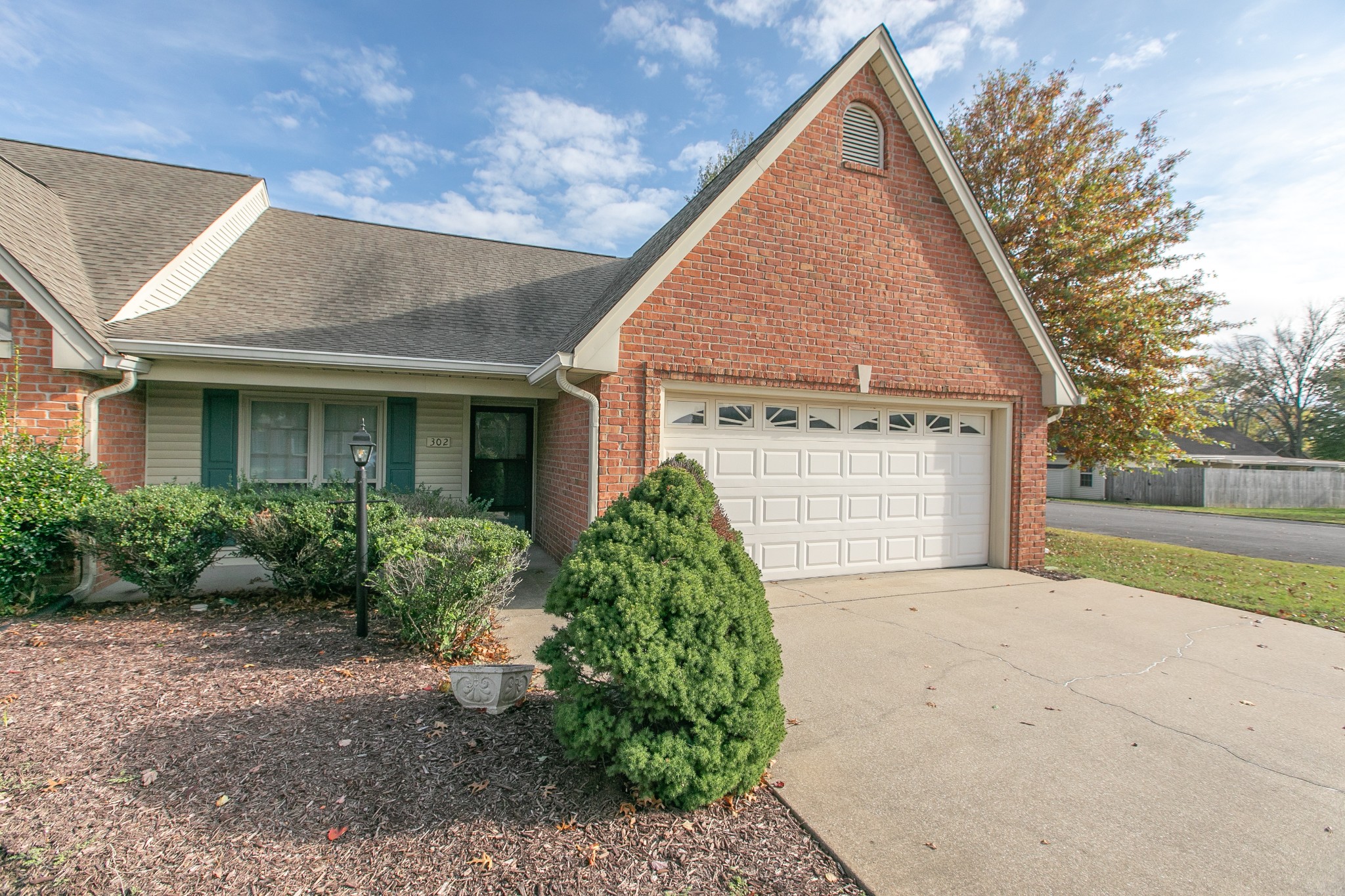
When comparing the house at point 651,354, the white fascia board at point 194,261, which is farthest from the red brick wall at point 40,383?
the white fascia board at point 194,261

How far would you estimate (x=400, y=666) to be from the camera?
4.39 metres

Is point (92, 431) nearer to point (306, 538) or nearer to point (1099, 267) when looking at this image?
point (306, 538)

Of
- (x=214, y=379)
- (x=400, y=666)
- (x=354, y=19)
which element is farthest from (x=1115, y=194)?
(x=214, y=379)

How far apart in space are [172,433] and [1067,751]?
10151mm

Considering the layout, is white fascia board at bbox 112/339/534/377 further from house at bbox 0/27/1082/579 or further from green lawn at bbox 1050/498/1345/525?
green lawn at bbox 1050/498/1345/525

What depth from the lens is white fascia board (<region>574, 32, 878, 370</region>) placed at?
6.39 metres

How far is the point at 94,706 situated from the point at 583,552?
3327 millimetres

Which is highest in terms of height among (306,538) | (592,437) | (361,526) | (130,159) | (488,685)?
(130,159)

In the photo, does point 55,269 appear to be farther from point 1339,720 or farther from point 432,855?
point 1339,720

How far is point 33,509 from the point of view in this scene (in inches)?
216

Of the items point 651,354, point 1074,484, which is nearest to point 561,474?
point 651,354

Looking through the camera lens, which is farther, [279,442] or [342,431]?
[342,431]

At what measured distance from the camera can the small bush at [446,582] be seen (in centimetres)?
451

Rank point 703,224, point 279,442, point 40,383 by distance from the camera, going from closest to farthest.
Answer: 1. point 40,383
2. point 703,224
3. point 279,442
